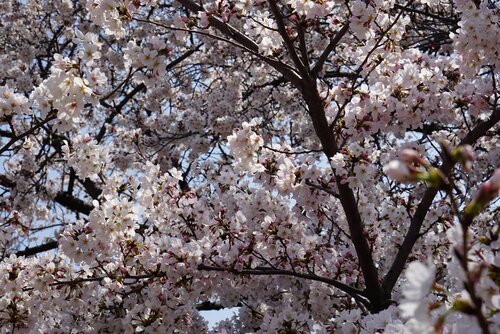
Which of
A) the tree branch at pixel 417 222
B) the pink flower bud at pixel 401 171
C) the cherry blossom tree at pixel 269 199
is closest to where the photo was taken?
the pink flower bud at pixel 401 171

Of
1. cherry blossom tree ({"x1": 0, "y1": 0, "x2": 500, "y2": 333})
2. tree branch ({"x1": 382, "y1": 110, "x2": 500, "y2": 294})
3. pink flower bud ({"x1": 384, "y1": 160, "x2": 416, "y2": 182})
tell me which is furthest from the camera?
tree branch ({"x1": 382, "y1": 110, "x2": 500, "y2": 294})

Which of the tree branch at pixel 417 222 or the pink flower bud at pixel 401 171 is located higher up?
the tree branch at pixel 417 222

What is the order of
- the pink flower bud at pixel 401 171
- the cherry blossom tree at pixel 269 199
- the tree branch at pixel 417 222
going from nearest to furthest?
the pink flower bud at pixel 401 171
the cherry blossom tree at pixel 269 199
the tree branch at pixel 417 222

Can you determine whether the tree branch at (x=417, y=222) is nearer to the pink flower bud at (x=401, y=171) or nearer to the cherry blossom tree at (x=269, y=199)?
the cherry blossom tree at (x=269, y=199)

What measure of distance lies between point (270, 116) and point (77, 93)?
20.2 ft

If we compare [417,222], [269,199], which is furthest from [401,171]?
[269,199]

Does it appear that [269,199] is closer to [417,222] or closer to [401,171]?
[417,222]

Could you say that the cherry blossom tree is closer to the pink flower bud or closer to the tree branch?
the tree branch

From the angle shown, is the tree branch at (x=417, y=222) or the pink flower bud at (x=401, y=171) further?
the tree branch at (x=417, y=222)

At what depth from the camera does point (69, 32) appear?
348 inches

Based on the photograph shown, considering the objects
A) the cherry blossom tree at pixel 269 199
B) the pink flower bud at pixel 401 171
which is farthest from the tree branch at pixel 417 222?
the pink flower bud at pixel 401 171

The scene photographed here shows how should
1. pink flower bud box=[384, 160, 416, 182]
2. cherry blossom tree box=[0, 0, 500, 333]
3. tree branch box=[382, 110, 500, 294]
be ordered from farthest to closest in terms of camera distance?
tree branch box=[382, 110, 500, 294]
cherry blossom tree box=[0, 0, 500, 333]
pink flower bud box=[384, 160, 416, 182]

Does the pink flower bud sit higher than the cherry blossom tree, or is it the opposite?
the cherry blossom tree

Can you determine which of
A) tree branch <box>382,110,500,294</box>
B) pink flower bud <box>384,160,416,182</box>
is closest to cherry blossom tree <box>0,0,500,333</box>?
tree branch <box>382,110,500,294</box>
